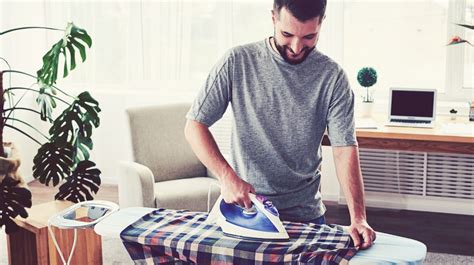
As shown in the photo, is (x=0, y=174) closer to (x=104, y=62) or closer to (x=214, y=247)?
(x=214, y=247)

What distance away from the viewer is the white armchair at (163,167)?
3338 millimetres

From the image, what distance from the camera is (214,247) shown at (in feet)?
5.60

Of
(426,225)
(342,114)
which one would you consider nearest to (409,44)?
(426,225)

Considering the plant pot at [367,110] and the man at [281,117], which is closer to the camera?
the man at [281,117]

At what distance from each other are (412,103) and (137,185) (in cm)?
170

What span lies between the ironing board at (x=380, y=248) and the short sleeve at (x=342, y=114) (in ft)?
0.96

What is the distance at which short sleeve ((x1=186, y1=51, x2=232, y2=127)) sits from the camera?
1.92 m

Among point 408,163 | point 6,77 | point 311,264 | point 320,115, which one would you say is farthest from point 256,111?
point 6,77

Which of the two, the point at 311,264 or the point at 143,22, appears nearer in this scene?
the point at 311,264

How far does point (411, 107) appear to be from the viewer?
12.8ft

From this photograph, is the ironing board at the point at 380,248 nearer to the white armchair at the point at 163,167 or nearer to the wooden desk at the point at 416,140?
the white armchair at the point at 163,167

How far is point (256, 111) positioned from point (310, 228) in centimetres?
36

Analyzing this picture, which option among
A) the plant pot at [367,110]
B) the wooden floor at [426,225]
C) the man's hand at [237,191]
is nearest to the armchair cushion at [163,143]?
the wooden floor at [426,225]

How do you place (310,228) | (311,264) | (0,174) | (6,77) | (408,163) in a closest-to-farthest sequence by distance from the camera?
(311,264), (310,228), (0,174), (408,163), (6,77)
